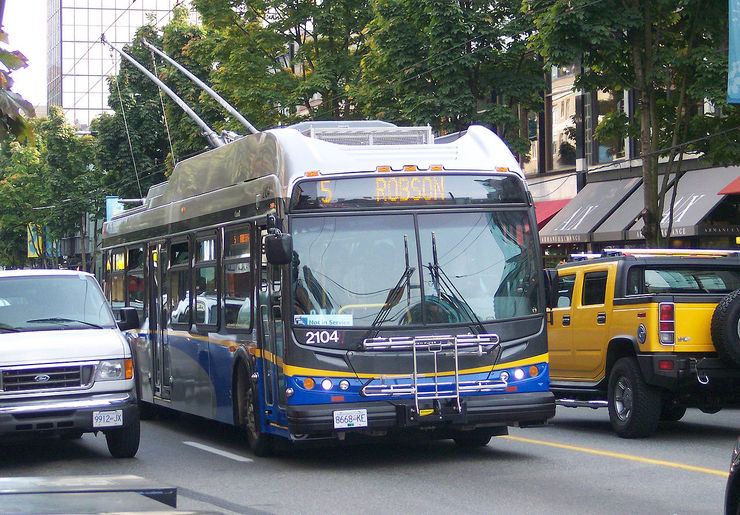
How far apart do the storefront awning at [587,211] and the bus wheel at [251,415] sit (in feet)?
65.5

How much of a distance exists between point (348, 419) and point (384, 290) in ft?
4.02

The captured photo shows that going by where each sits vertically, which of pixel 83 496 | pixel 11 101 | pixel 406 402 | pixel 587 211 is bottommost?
pixel 406 402

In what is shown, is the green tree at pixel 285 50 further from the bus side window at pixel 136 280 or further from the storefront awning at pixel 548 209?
the bus side window at pixel 136 280

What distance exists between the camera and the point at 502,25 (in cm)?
2903

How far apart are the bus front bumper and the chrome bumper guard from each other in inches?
2.8

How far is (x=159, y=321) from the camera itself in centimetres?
1563

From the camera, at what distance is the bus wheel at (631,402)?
1291 cm

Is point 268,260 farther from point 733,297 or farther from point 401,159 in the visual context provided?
point 733,297

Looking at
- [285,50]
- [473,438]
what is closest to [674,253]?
[473,438]

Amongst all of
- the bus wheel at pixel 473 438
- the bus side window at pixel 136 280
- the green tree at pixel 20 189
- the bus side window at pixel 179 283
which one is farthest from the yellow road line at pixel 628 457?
the green tree at pixel 20 189

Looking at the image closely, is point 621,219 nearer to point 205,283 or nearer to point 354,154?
point 205,283

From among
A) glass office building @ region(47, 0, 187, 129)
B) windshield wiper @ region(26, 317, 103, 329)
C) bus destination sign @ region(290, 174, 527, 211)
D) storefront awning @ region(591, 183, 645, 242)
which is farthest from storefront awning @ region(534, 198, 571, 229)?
glass office building @ region(47, 0, 187, 129)

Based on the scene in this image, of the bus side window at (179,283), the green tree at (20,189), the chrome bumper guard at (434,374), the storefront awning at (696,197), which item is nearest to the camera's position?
the chrome bumper guard at (434,374)

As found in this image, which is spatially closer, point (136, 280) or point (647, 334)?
point (647, 334)
